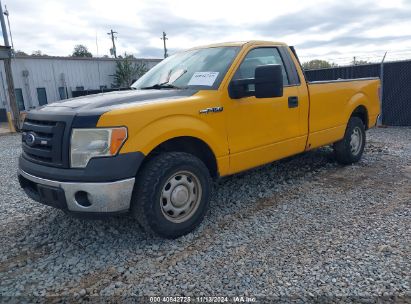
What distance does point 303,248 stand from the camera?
308 centimetres

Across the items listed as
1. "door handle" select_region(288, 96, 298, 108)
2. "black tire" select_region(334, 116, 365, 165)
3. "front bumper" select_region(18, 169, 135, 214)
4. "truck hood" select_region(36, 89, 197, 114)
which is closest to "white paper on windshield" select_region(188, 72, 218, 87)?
"truck hood" select_region(36, 89, 197, 114)

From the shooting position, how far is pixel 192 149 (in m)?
3.62

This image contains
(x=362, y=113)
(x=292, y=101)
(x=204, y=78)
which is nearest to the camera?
(x=204, y=78)

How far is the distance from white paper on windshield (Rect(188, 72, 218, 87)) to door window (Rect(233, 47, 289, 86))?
24cm

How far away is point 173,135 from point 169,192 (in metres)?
0.54

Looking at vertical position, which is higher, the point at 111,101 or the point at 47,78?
the point at 47,78

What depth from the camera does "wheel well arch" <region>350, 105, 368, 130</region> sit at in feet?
18.9

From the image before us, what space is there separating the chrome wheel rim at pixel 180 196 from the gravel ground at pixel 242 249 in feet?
0.78

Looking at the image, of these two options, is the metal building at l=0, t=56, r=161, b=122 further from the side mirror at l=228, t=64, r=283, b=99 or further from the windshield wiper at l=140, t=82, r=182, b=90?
the side mirror at l=228, t=64, r=283, b=99

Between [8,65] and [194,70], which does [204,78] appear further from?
[8,65]

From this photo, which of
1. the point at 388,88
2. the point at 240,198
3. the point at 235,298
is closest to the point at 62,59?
the point at 388,88

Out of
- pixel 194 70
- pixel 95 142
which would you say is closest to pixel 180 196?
pixel 95 142

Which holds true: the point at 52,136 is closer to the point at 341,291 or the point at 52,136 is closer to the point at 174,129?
the point at 174,129

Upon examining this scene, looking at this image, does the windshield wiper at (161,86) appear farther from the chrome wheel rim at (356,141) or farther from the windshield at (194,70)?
the chrome wheel rim at (356,141)
